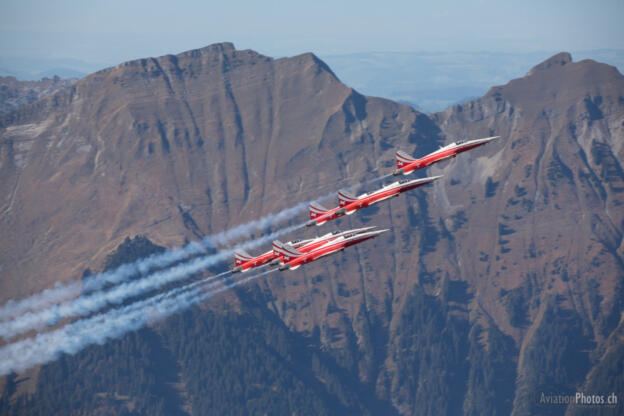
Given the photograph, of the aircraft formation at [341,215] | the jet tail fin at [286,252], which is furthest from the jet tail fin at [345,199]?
the jet tail fin at [286,252]

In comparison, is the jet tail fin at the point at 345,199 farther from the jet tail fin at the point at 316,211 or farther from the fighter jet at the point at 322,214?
the jet tail fin at the point at 316,211

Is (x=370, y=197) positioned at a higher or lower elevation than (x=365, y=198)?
higher

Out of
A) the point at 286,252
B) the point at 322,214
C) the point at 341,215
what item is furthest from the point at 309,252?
the point at 341,215

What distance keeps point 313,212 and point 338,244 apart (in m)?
14.2

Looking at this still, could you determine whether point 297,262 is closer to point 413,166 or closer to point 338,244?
point 338,244

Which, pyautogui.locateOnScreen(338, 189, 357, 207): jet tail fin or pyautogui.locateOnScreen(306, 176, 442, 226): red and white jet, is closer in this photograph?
pyautogui.locateOnScreen(338, 189, 357, 207): jet tail fin

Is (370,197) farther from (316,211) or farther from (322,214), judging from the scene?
(316,211)

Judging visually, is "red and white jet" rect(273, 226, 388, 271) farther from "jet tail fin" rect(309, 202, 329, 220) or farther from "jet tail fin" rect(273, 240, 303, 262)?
"jet tail fin" rect(309, 202, 329, 220)

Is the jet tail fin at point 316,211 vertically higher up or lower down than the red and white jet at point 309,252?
higher up

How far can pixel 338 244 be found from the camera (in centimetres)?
18412

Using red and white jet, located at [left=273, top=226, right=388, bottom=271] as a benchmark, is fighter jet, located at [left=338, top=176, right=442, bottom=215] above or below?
above

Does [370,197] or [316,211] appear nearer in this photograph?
[370,197]

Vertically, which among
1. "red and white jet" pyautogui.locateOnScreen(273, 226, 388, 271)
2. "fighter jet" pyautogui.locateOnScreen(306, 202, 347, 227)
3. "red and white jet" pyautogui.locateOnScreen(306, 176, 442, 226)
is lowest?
"red and white jet" pyautogui.locateOnScreen(273, 226, 388, 271)

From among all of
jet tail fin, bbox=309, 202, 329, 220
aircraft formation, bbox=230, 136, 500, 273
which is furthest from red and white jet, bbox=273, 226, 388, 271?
jet tail fin, bbox=309, 202, 329, 220
